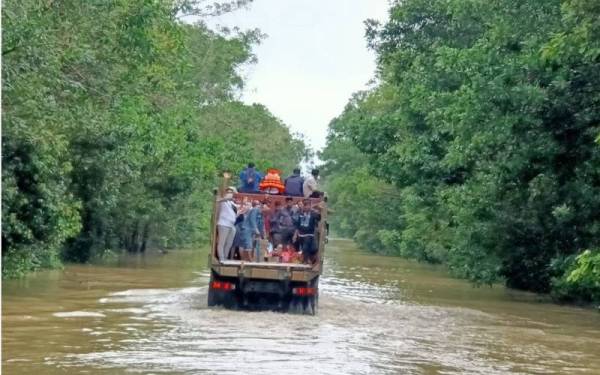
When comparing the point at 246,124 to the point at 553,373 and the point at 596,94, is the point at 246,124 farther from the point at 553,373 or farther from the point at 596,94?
the point at 553,373

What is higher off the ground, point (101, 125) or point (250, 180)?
point (101, 125)

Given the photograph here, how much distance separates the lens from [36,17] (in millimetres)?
20172

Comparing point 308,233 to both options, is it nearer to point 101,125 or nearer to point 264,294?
point 264,294

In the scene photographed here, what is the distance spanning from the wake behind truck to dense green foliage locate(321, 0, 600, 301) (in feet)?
16.9

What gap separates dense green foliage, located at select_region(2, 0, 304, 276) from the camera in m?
20.3

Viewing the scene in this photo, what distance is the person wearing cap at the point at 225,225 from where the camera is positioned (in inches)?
765

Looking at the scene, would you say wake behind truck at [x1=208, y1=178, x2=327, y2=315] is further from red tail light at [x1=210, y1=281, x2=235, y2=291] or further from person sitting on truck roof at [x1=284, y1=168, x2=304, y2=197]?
person sitting on truck roof at [x1=284, y1=168, x2=304, y2=197]

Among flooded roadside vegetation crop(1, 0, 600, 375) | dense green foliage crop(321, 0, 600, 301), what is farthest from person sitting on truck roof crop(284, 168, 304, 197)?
dense green foliage crop(321, 0, 600, 301)

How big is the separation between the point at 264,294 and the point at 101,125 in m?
10.3

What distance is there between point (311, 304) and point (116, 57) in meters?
11.3

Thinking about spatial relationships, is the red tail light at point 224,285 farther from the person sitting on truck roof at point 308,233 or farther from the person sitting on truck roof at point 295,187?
the person sitting on truck roof at point 295,187

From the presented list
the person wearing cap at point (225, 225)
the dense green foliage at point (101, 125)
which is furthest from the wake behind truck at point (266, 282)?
the dense green foliage at point (101, 125)

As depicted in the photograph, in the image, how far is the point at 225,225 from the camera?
64.3ft

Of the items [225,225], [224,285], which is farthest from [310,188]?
[224,285]
